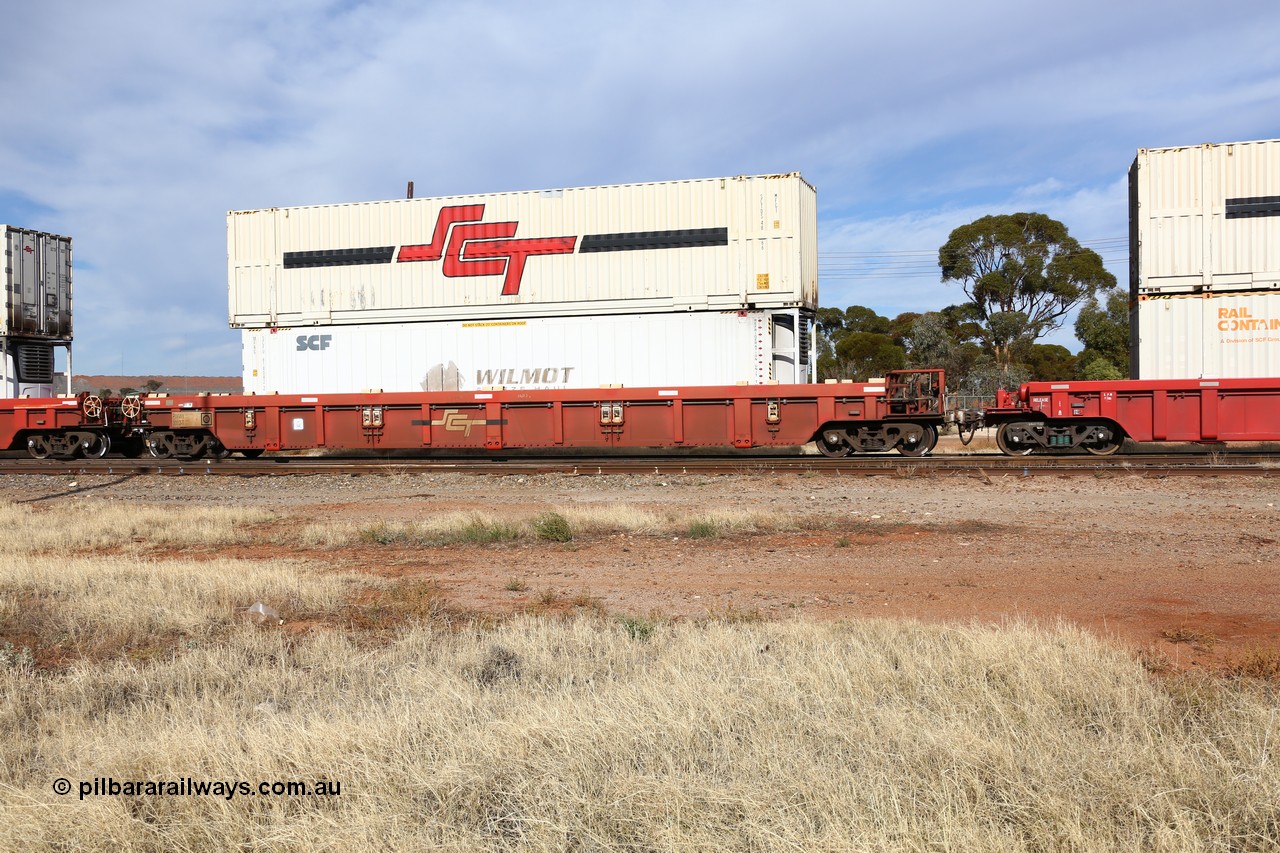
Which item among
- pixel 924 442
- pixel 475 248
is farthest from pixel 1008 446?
pixel 475 248

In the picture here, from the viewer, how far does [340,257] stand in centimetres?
1969

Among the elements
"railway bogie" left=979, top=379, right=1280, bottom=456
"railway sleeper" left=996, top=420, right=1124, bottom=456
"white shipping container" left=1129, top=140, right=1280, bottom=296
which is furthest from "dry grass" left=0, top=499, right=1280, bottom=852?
"white shipping container" left=1129, top=140, right=1280, bottom=296

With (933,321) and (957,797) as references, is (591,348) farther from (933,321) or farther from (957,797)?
(933,321)

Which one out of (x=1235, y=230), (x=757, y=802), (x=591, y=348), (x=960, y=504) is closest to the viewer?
(x=757, y=802)

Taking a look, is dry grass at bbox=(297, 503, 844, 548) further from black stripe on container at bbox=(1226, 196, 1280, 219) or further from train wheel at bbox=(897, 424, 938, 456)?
black stripe on container at bbox=(1226, 196, 1280, 219)

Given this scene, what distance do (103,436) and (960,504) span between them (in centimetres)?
1923

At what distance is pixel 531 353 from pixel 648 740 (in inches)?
615

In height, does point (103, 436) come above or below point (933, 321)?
below

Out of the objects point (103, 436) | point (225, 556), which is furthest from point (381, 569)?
point (103, 436)

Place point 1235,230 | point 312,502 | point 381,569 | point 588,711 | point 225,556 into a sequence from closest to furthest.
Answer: point 588,711 → point 381,569 → point 225,556 → point 312,502 → point 1235,230

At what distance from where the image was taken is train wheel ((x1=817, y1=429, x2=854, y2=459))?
1741cm

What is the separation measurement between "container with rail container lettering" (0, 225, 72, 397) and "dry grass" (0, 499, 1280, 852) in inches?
822

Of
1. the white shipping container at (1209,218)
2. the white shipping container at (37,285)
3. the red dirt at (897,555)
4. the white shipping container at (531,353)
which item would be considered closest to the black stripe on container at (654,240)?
the white shipping container at (531,353)

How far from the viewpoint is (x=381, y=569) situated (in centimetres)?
849
